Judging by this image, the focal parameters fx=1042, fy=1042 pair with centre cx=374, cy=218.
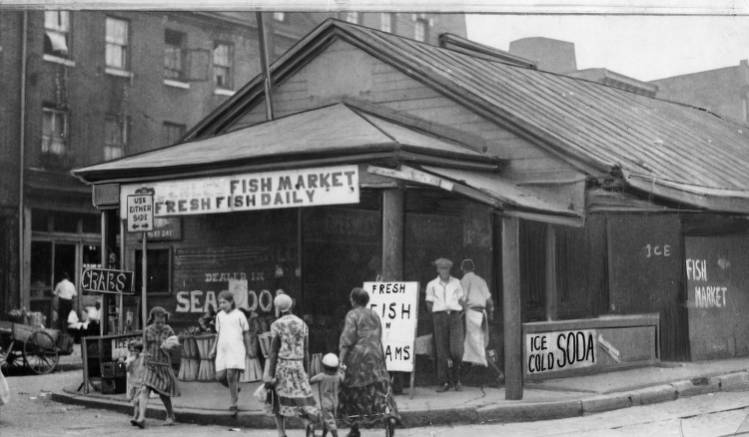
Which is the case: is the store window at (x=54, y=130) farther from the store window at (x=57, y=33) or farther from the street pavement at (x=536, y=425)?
the street pavement at (x=536, y=425)

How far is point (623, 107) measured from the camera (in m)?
23.9

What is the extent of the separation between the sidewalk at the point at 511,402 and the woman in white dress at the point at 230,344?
483mm

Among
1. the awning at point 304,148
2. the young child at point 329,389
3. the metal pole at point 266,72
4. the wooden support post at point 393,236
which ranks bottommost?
the young child at point 329,389

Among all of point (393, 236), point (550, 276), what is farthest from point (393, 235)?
point (550, 276)

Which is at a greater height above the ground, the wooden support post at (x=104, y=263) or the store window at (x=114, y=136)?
the store window at (x=114, y=136)

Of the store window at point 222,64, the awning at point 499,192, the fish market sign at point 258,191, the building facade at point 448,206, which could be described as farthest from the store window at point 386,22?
the fish market sign at point 258,191

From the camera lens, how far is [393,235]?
611 inches

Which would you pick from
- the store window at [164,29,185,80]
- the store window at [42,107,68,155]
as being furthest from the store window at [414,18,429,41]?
the store window at [42,107,68,155]

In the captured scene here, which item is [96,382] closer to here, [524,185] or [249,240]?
[249,240]

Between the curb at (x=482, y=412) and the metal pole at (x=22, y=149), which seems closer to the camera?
the curb at (x=482, y=412)

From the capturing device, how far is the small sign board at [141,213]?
15.7 m

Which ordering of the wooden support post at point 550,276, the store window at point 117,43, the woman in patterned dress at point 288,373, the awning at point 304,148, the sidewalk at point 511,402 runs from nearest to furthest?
the woman in patterned dress at point 288,373, the sidewalk at point 511,402, the awning at point 304,148, the wooden support post at point 550,276, the store window at point 117,43

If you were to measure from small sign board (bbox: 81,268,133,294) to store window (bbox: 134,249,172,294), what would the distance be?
9.62ft

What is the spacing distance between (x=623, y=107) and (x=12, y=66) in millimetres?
17659
